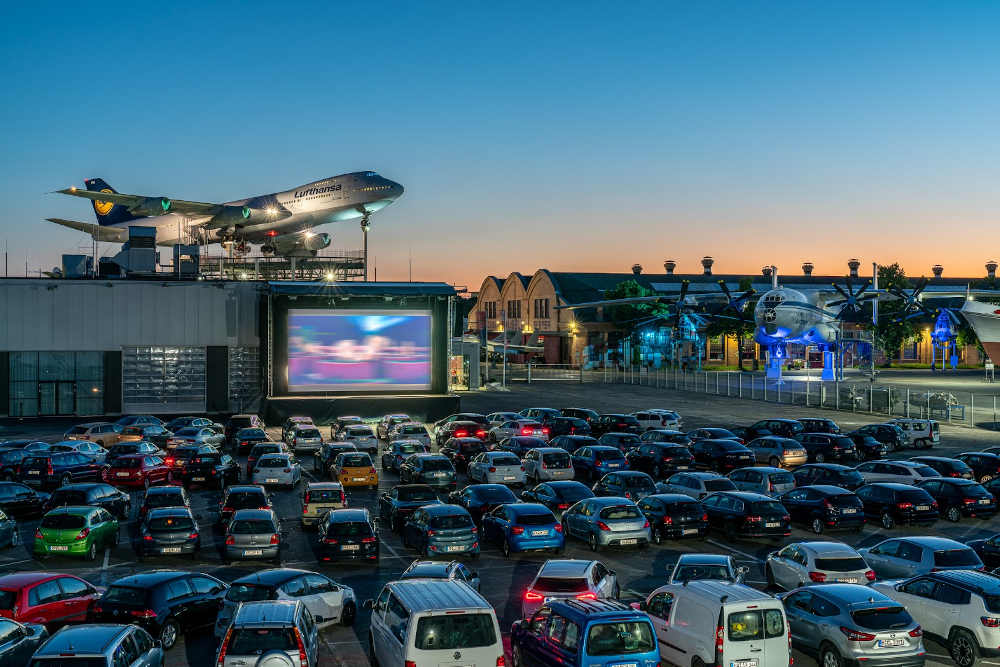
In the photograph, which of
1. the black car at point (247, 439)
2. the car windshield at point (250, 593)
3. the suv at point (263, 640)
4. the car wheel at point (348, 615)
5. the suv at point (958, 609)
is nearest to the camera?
the suv at point (263, 640)

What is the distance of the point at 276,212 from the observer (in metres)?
65.6

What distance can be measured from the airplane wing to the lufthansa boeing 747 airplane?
10cm

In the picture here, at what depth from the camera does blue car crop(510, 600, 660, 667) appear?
35.7ft

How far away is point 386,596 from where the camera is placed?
12344mm

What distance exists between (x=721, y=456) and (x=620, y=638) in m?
22.6

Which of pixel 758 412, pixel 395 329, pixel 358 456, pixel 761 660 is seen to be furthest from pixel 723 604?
pixel 758 412

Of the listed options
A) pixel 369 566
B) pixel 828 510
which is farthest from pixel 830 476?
pixel 369 566

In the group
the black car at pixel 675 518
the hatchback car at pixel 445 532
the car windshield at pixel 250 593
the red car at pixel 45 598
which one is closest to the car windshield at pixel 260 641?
the car windshield at pixel 250 593

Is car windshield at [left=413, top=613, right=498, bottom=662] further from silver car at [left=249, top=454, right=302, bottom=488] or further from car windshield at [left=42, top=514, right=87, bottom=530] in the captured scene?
silver car at [left=249, top=454, right=302, bottom=488]

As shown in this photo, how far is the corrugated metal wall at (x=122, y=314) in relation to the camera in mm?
52219

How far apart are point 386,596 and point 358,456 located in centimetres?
1740

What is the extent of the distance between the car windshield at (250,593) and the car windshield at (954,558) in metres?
12.0

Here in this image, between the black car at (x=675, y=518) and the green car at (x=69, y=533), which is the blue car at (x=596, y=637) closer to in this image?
the black car at (x=675, y=518)

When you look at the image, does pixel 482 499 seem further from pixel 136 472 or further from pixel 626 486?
pixel 136 472
